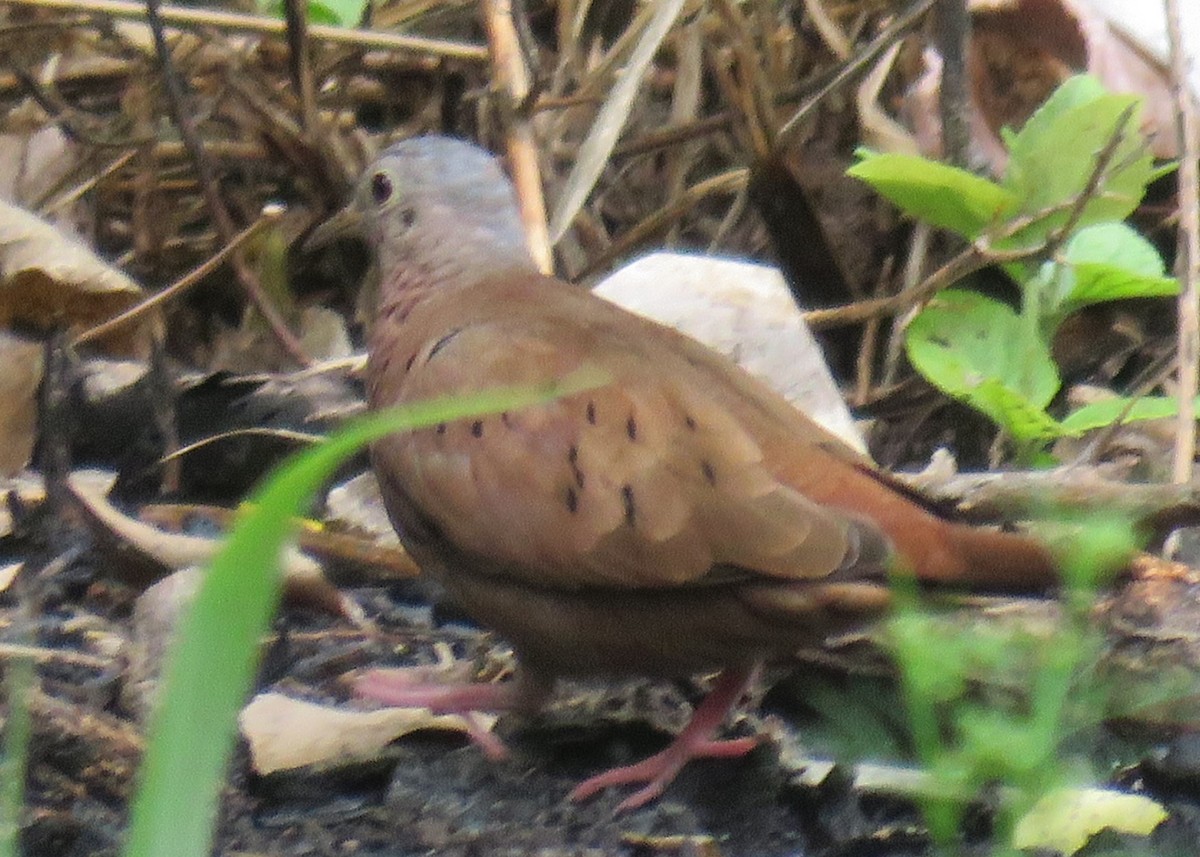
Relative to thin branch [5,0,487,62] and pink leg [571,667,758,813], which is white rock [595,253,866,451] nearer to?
thin branch [5,0,487,62]

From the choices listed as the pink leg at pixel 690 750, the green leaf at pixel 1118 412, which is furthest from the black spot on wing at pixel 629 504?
the green leaf at pixel 1118 412

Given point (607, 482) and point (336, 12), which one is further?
point (336, 12)

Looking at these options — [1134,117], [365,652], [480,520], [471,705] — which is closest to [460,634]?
[365,652]

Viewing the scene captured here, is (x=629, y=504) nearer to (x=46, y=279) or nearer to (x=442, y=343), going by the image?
(x=442, y=343)

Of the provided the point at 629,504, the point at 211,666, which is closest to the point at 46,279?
the point at 629,504

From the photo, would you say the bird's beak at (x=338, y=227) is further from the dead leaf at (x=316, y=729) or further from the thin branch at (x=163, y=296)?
the dead leaf at (x=316, y=729)

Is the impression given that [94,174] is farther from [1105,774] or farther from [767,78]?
[1105,774]
